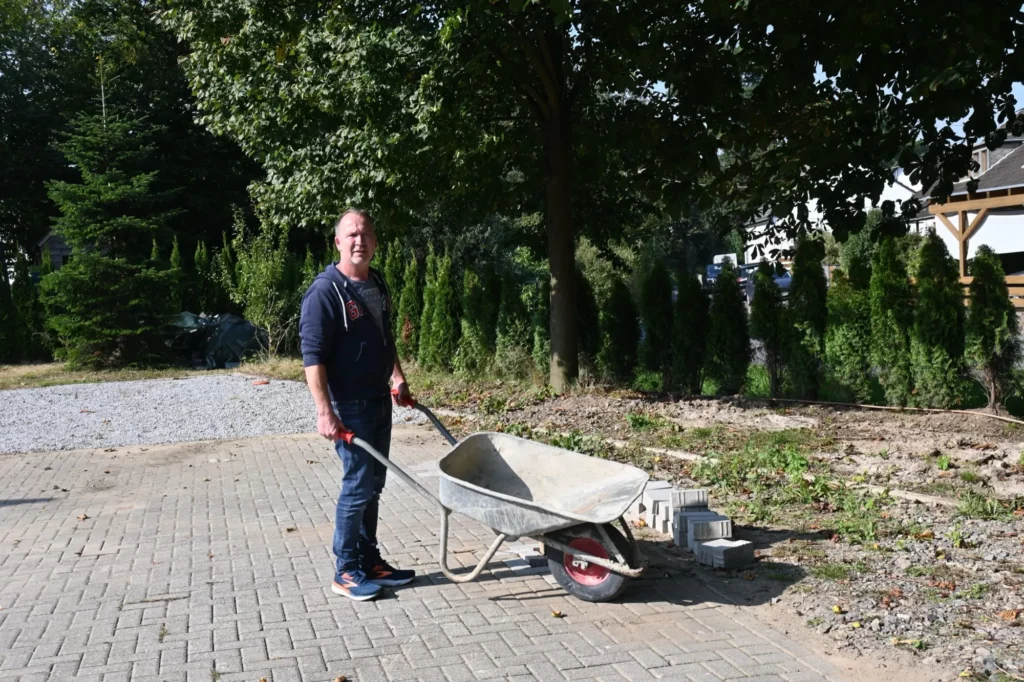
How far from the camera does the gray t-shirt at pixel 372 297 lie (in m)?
5.23

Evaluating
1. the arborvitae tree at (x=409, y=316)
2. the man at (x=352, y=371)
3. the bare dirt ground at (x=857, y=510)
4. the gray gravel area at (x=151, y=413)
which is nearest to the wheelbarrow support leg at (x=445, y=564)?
the man at (x=352, y=371)

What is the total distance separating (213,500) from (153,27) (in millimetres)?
30867

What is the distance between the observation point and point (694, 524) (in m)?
5.78

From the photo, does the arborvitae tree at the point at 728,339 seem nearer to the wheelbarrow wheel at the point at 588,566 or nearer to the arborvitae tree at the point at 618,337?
the arborvitae tree at the point at 618,337

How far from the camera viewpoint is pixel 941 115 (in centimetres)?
688

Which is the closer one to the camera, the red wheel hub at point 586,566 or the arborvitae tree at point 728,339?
the red wheel hub at point 586,566

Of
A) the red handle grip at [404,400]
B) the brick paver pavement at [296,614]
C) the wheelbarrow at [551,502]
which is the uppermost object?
the red handle grip at [404,400]

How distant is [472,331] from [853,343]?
21.5ft

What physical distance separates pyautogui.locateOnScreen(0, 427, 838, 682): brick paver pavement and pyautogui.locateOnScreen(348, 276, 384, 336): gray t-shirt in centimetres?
150

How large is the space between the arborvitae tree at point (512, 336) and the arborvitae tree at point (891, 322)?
5.31 m

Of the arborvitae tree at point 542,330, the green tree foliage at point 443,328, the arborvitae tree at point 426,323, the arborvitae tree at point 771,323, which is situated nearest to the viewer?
the arborvitae tree at point 771,323

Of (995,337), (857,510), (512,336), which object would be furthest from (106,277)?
(857,510)

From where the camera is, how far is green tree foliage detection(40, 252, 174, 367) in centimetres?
1852

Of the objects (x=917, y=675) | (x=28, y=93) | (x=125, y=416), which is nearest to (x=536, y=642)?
(x=917, y=675)
